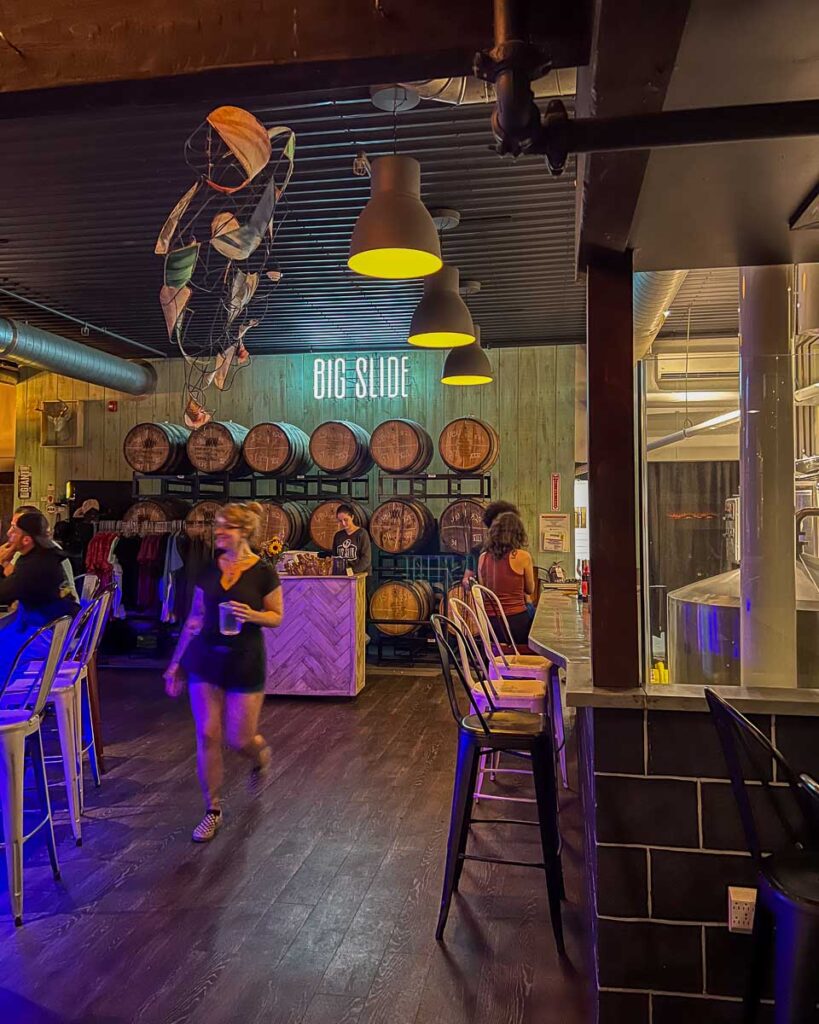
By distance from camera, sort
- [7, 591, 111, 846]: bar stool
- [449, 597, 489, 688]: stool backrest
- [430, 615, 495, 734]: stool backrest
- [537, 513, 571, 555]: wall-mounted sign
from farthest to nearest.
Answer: [537, 513, 571, 555]: wall-mounted sign
[7, 591, 111, 846]: bar stool
[449, 597, 489, 688]: stool backrest
[430, 615, 495, 734]: stool backrest

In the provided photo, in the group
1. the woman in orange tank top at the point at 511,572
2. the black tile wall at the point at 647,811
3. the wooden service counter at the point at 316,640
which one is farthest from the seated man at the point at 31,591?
the black tile wall at the point at 647,811

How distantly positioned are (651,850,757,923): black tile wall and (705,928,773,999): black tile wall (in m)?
0.05

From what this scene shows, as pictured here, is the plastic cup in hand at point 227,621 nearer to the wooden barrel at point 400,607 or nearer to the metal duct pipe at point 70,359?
the wooden barrel at point 400,607

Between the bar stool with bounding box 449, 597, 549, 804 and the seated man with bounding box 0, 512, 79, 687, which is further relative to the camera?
the seated man with bounding box 0, 512, 79, 687

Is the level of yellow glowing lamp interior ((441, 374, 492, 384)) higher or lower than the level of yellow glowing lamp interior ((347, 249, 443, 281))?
lower

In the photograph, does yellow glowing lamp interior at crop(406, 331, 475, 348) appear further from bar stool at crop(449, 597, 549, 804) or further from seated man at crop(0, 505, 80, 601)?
seated man at crop(0, 505, 80, 601)

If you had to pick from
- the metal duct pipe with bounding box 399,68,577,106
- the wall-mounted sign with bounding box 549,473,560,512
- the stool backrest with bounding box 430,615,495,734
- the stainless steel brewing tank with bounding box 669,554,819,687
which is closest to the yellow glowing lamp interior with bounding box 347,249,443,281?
the metal duct pipe with bounding box 399,68,577,106

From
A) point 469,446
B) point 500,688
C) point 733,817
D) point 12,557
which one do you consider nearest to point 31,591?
point 12,557

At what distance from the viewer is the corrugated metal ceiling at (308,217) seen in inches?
167

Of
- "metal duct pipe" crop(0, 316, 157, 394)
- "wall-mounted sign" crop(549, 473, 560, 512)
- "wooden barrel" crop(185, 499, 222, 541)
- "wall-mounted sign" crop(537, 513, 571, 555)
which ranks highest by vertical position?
"metal duct pipe" crop(0, 316, 157, 394)

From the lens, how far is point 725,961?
2.21 metres

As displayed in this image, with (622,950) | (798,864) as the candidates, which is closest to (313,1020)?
(622,950)

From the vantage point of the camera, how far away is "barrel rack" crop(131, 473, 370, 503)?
8.39 meters

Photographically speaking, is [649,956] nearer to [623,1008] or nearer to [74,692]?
[623,1008]
